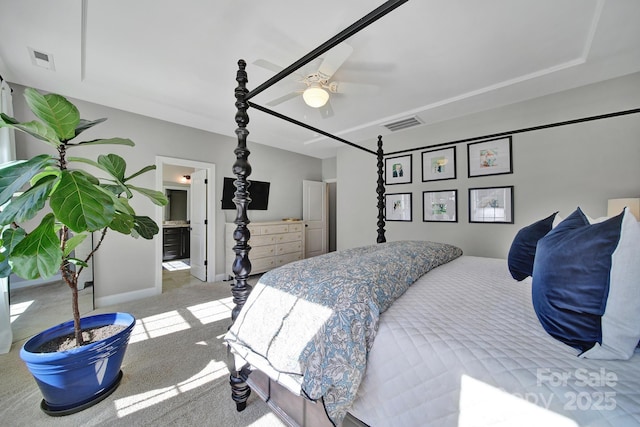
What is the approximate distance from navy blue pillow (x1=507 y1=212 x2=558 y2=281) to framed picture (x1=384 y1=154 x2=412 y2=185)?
246cm

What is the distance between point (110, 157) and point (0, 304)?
1911mm

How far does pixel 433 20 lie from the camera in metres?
1.82

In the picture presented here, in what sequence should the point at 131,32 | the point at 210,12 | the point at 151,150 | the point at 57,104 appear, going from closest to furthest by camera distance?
the point at 57,104, the point at 210,12, the point at 131,32, the point at 151,150

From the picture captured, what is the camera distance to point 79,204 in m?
1.01

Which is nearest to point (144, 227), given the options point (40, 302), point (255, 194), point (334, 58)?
point (334, 58)

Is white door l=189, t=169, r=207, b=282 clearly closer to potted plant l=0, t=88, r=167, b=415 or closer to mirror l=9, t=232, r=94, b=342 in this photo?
mirror l=9, t=232, r=94, b=342

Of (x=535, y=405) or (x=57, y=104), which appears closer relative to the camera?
(x=535, y=405)

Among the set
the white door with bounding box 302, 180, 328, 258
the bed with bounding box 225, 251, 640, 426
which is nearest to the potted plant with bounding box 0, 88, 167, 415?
the bed with bounding box 225, 251, 640, 426

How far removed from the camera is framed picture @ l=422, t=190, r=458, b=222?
11.5 feet

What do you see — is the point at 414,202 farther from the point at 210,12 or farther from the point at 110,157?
the point at 110,157

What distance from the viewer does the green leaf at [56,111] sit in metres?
1.14

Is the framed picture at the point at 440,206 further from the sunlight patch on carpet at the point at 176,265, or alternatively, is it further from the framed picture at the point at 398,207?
the sunlight patch on carpet at the point at 176,265

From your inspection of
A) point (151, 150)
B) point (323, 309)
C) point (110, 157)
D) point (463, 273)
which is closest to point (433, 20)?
point (463, 273)

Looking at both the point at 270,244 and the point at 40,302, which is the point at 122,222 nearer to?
the point at 40,302
